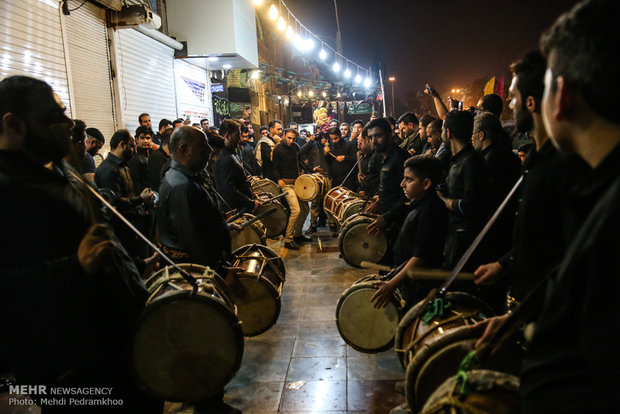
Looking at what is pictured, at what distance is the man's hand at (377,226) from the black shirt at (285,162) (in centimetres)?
443

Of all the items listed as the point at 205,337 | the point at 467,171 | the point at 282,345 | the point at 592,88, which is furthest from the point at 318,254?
the point at 592,88

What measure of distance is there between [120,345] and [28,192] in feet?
3.21

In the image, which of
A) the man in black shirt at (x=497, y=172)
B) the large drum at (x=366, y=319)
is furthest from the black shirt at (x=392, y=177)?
the large drum at (x=366, y=319)

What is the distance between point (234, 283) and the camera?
140 inches

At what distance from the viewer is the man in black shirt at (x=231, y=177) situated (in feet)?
18.7

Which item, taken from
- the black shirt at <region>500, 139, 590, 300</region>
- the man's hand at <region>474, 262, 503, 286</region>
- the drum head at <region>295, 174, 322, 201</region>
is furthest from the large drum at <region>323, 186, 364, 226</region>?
the black shirt at <region>500, 139, 590, 300</region>

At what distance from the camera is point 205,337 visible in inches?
96.9

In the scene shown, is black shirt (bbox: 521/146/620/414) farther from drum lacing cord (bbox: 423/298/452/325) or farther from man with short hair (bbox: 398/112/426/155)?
man with short hair (bbox: 398/112/426/155)

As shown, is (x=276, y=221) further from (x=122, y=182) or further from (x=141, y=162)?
(x=122, y=182)

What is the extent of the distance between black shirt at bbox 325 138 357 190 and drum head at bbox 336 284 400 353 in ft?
20.1

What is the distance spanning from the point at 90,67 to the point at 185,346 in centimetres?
803

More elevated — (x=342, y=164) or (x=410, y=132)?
(x=410, y=132)

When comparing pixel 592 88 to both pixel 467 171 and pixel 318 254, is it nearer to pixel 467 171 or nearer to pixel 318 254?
pixel 467 171

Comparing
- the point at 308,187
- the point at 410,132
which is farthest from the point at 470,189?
the point at 410,132
